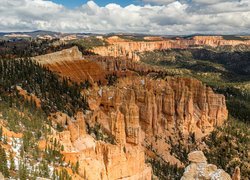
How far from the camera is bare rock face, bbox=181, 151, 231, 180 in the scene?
19094 mm

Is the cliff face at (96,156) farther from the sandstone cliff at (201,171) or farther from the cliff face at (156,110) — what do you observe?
the sandstone cliff at (201,171)

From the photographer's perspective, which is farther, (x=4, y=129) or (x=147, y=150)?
(x=147, y=150)

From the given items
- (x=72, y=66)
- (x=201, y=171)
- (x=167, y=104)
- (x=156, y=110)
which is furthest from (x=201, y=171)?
(x=72, y=66)

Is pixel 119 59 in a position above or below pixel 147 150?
above

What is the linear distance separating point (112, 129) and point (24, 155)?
31266 millimetres

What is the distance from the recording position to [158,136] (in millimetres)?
75250

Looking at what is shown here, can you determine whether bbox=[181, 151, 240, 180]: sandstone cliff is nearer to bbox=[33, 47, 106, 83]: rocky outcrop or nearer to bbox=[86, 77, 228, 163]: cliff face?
bbox=[86, 77, 228, 163]: cliff face

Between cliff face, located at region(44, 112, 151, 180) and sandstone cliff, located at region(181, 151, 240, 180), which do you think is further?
cliff face, located at region(44, 112, 151, 180)

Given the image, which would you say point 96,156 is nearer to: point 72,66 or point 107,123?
point 107,123

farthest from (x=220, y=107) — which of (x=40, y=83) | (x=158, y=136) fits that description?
(x=40, y=83)

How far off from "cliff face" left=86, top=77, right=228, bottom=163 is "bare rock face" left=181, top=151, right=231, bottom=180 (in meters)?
40.3

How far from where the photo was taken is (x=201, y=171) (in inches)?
794

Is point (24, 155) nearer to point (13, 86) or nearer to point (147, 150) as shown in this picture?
point (13, 86)

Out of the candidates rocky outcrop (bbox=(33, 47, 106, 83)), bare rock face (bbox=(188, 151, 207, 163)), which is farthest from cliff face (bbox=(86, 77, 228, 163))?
bare rock face (bbox=(188, 151, 207, 163))
